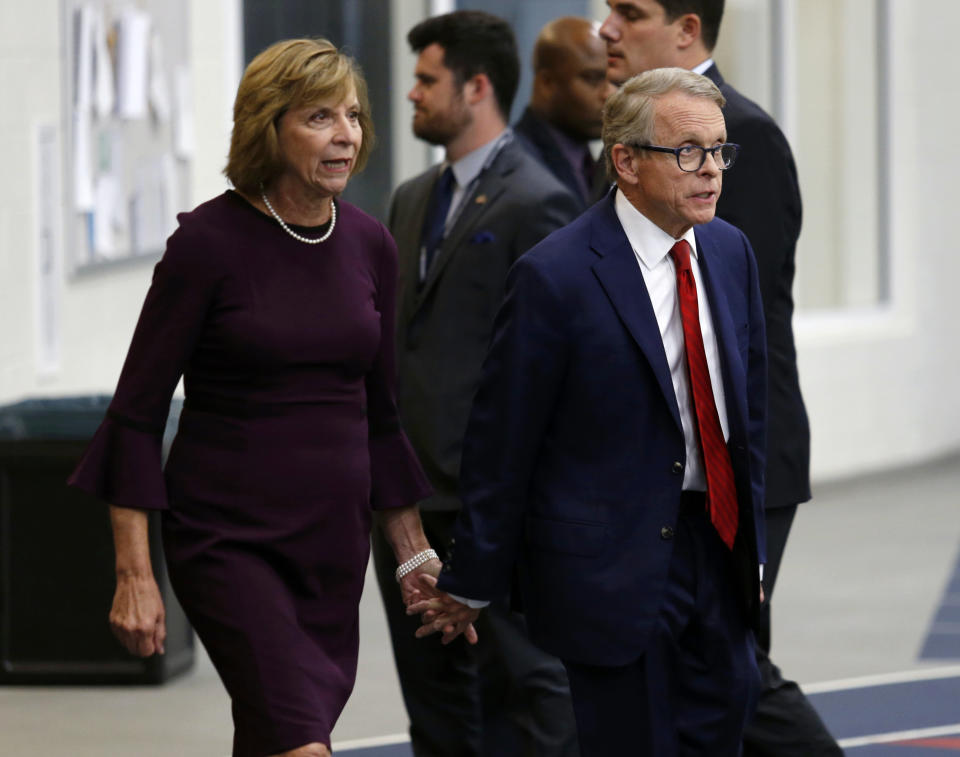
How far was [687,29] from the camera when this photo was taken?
4.36 m

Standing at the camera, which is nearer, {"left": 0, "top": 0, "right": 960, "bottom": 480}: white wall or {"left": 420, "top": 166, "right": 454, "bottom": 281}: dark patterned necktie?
{"left": 420, "top": 166, "right": 454, "bottom": 281}: dark patterned necktie

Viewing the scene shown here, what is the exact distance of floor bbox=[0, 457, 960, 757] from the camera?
5.94 m

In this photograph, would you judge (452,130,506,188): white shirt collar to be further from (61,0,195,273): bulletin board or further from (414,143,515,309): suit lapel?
(61,0,195,273): bulletin board

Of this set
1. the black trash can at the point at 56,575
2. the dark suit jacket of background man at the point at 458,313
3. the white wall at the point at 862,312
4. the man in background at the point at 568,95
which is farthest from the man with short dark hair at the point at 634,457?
the white wall at the point at 862,312

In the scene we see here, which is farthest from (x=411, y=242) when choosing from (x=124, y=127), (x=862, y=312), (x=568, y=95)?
(x=862, y=312)

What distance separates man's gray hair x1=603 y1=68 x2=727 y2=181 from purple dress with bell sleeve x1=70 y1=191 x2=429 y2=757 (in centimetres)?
61

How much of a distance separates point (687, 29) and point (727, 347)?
118cm

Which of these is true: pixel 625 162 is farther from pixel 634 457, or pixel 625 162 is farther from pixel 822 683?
pixel 822 683

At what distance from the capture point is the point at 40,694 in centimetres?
665

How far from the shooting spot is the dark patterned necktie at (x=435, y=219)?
16.2 ft

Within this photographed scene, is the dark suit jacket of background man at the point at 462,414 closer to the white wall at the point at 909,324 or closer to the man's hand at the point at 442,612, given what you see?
the man's hand at the point at 442,612

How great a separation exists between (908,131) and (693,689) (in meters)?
9.96

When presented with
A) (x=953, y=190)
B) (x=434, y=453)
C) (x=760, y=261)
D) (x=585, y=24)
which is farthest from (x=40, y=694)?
(x=953, y=190)

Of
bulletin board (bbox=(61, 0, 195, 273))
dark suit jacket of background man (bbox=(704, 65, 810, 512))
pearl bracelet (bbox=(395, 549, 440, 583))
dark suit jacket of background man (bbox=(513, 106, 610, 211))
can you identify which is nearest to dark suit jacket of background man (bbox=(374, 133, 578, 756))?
dark suit jacket of background man (bbox=(704, 65, 810, 512))
